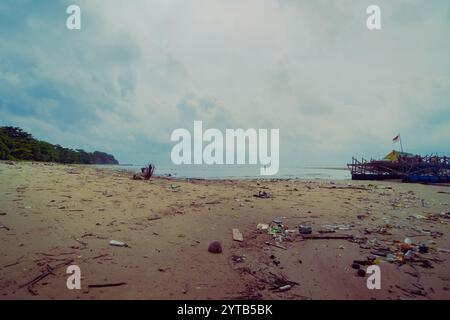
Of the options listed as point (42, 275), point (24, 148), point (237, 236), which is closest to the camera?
point (42, 275)

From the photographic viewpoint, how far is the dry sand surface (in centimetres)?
264

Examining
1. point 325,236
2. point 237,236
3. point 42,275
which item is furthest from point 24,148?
point 325,236

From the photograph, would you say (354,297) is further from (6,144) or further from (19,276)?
(6,144)

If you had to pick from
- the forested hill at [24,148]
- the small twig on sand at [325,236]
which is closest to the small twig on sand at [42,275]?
the small twig on sand at [325,236]

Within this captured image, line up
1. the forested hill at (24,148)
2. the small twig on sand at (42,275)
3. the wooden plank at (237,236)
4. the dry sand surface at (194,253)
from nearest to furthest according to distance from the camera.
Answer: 1. the small twig on sand at (42,275)
2. the dry sand surface at (194,253)
3. the wooden plank at (237,236)
4. the forested hill at (24,148)

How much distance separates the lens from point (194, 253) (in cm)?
361

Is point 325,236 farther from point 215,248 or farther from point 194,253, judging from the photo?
point 194,253

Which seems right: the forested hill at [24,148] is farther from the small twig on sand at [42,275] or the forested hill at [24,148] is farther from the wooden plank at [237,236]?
the wooden plank at [237,236]

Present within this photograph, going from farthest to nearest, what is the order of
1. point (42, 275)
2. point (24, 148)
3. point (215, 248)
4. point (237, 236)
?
point (24, 148), point (237, 236), point (215, 248), point (42, 275)

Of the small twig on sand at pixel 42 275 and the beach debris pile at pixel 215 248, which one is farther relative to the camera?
the beach debris pile at pixel 215 248

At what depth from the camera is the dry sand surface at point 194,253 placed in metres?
2.64

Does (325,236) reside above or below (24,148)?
below
